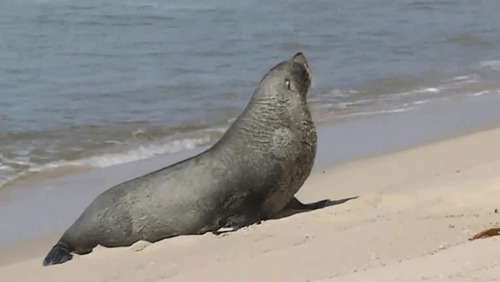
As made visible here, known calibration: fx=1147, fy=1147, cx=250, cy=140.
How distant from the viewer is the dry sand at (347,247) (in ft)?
14.8

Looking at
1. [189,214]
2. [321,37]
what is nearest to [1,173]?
[189,214]

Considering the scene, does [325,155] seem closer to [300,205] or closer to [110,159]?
[110,159]

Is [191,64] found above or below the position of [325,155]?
above

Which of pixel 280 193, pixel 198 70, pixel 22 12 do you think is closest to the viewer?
pixel 280 193

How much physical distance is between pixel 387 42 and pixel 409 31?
1055 millimetres

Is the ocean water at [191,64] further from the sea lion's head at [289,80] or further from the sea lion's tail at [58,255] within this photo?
the sea lion's head at [289,80]

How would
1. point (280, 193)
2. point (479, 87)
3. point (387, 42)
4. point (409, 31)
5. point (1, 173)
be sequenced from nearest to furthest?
point (280, 193) < point (1, 173) < point (479, 87) < point (387, 42) < point (409, 31)

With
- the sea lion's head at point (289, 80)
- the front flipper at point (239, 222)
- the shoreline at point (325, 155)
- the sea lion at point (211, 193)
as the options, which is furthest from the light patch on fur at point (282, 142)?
the shoreline at point (325, 155)

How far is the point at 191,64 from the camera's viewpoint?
42.7 ft

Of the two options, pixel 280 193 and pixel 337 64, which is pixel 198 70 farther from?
pixel 280 193

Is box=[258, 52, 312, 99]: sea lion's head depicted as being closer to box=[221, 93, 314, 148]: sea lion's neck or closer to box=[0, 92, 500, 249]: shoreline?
box=[221, 93, 314, 148]: sea lion's neck

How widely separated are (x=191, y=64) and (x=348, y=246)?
8086 millimetres

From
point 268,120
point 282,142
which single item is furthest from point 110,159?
point 282,142

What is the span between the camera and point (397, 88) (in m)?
11.6
